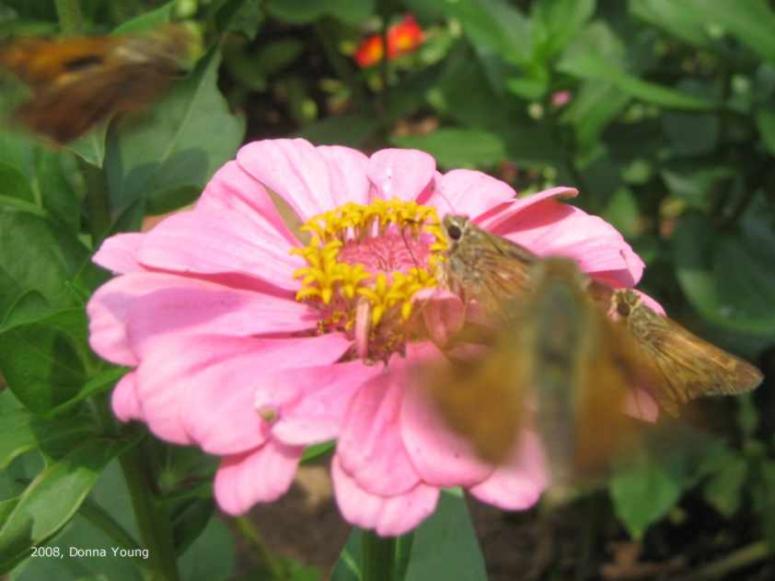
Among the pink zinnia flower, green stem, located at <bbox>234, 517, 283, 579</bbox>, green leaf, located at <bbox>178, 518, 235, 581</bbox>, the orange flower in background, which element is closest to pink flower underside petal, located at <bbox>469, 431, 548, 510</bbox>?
the pink zinnia flower

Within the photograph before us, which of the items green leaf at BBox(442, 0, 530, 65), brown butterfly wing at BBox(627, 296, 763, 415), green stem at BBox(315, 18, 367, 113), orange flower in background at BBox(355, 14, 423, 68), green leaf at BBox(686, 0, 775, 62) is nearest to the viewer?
brown butterfly wing at BBox(627, 296, 763, 415)

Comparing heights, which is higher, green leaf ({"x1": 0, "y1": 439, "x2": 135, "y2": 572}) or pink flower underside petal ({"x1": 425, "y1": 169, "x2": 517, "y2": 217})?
pink flower underside petal ({"x1": 425, "y1": 169, "x2": 517, "y2": 217})

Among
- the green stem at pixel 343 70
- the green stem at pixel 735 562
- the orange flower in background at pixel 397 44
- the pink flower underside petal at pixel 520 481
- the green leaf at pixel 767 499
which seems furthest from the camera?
the orange flower in background at pixel 397 44

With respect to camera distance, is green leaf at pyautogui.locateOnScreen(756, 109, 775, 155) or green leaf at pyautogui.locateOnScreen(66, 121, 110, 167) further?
green leaf at pyautogui.locateOnScreen(756, 109, 775, 155)

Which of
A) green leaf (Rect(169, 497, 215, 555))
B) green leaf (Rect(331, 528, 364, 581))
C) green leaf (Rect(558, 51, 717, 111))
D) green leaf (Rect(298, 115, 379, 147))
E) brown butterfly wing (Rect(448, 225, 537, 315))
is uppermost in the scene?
brown butterfly wing (Rect(448, 225, 537, 315))

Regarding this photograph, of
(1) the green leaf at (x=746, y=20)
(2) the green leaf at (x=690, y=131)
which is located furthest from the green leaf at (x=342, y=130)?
(1) the green leaf at (x=746, y=20)

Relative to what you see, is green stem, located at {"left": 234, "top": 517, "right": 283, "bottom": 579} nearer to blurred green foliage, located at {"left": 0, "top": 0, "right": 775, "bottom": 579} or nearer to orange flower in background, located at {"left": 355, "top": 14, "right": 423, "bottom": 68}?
blurred green foliage, located at {"left": 0, "top": 0, "right": 775, "bottom": 579}

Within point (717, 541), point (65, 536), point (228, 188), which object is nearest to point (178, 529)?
point (65, 536)

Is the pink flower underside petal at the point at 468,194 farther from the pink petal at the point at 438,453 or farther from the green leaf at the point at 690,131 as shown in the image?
the green leaf at the point at 690,131
